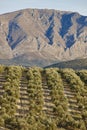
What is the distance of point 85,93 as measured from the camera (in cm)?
3030

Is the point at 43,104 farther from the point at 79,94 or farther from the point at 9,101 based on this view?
the point at 79,94

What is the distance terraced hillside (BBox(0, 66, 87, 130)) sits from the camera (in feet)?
69.6

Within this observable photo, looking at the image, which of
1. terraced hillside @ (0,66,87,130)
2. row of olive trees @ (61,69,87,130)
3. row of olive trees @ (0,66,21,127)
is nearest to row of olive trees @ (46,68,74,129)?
terraced hillside @ (0,66,87,130)

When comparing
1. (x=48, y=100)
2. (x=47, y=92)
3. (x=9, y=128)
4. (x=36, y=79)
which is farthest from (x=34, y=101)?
(x=36, y=79)

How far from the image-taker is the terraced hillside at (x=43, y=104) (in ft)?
69.6

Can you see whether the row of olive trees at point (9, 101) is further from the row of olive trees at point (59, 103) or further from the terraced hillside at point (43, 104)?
the row of olive trees at point (59, 103)

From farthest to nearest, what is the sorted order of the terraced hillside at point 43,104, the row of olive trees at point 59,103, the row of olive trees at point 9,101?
the row of olive trees at point 59,103
the row of olive trees at point 9,101
the terraced hillside at point 43,104

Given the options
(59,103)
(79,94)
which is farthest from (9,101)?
(79,94)

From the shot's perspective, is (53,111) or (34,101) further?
(34,101)

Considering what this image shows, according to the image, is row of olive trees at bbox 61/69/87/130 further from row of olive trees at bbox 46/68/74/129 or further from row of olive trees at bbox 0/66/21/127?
row of olive trees at bbox 0/66/21/127

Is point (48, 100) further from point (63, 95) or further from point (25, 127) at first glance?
point (25, 127)

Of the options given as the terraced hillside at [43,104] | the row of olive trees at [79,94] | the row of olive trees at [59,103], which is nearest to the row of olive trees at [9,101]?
the terraced hillside at [43,104]

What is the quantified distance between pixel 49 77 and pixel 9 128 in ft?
59.7

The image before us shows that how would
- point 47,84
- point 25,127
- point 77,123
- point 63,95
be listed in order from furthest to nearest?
point 47,84 < point 63,95 < point 77,123 < point 25,127
